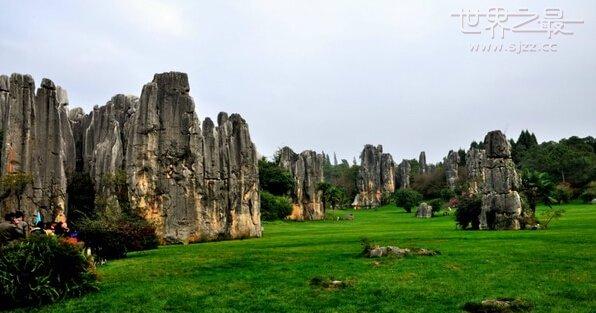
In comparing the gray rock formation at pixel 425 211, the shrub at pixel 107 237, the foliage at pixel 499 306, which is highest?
the shrub at pixel 107 237

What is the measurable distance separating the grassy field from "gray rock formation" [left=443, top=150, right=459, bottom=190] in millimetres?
97920

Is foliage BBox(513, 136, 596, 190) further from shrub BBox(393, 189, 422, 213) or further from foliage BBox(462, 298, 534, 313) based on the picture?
foliage BBox(462, 298, 534, 313)

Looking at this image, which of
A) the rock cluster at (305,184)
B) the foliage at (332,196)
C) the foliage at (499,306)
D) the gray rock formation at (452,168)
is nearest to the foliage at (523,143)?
the gray rock formation at (452,168)

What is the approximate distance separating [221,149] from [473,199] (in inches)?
760

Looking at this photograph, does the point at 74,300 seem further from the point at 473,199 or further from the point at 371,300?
the point at 473,199

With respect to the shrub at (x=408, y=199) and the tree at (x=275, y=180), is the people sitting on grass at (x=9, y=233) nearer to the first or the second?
the tree at (x=275, y=180)

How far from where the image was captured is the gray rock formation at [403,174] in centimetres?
14412

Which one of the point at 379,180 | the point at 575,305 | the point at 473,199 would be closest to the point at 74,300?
the point at 575,305

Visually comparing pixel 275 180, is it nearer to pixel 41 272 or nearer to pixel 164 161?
pixel 164 161

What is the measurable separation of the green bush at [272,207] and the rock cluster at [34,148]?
34269 mm

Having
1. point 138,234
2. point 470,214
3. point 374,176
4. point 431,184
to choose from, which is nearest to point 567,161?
point 431,184

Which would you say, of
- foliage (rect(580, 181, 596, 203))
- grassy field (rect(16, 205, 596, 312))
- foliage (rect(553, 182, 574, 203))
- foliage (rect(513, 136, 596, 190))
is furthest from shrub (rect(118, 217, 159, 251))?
foliage (rect(513, 136, 596, 190))

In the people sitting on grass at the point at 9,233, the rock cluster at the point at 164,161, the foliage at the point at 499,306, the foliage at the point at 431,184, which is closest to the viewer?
the foliage at the point at 499,306

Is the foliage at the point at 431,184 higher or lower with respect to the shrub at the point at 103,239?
higher
